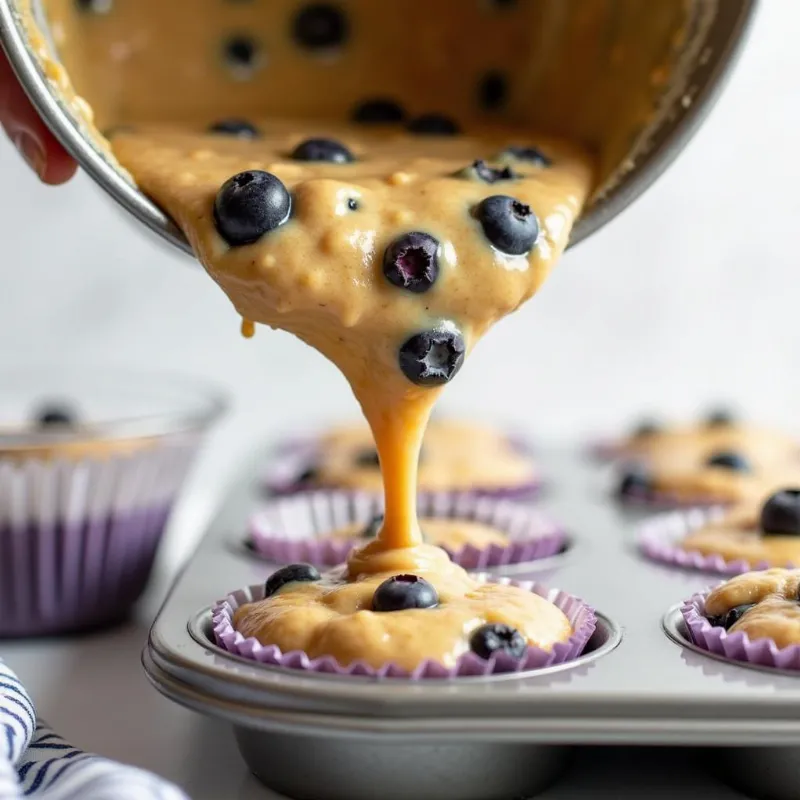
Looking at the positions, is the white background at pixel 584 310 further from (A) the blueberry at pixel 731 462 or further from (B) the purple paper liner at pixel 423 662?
(B) the purple paper liner at pixel 423 662

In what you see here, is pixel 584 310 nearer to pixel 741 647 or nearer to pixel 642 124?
pixel 642 124

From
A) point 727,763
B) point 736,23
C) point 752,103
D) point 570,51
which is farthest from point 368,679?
point 752,103

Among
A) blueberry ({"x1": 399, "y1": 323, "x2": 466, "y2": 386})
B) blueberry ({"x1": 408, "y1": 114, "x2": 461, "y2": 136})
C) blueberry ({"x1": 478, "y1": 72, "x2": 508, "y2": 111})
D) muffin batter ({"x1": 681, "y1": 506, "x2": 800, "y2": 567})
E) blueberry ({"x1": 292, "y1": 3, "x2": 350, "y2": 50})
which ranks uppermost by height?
blueberry ({"x1": 292, "y1": 3, "x2": 350, "y2": 50})

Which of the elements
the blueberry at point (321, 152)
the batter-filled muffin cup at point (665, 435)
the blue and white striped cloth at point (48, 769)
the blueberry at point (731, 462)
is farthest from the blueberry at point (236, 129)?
the batter-filled muffin cup at point (665, 435)

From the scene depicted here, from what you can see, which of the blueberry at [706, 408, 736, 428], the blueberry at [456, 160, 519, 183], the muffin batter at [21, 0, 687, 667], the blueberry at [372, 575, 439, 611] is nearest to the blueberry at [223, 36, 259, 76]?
the muffin batter at [21, 0, 687, 667]

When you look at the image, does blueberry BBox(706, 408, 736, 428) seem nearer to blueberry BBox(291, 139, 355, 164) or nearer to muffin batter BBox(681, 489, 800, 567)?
muffin batter BBox(681, 489, 800, 567)
